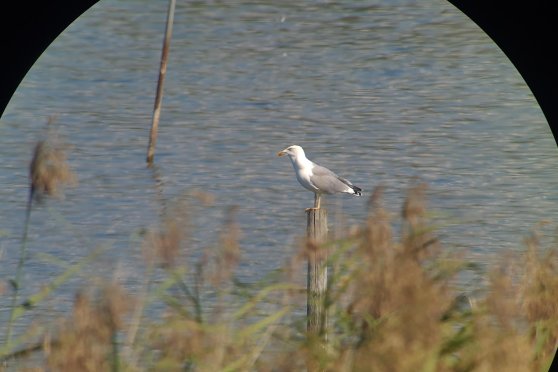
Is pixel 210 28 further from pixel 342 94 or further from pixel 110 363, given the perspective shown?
pixel 110 363

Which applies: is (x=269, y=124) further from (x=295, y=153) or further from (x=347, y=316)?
(x=347, y=316)

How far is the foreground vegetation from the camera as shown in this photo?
10.1ft

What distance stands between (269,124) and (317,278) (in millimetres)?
7144

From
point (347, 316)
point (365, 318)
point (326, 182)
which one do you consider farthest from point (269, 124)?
point (365, 318)

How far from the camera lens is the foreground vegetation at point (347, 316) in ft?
10.1

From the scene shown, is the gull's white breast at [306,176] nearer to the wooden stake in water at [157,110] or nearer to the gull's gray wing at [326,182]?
the gull's gray wing at [326,182]

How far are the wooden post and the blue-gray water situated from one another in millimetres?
2285

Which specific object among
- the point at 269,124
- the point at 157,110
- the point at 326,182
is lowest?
the point at 326,182

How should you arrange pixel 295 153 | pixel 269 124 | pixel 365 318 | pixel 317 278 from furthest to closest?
1. pixel 269 124
2. pixel 295 153
3. pixel 317 278
4. pixel 365 318

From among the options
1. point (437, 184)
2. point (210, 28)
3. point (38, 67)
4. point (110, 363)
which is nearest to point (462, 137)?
point (437, 184)

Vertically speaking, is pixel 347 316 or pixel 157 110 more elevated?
pixel 157 110

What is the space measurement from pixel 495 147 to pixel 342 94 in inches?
81.0

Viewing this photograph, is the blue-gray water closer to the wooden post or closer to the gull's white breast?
the gull's white breast

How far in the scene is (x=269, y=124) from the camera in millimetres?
12383
